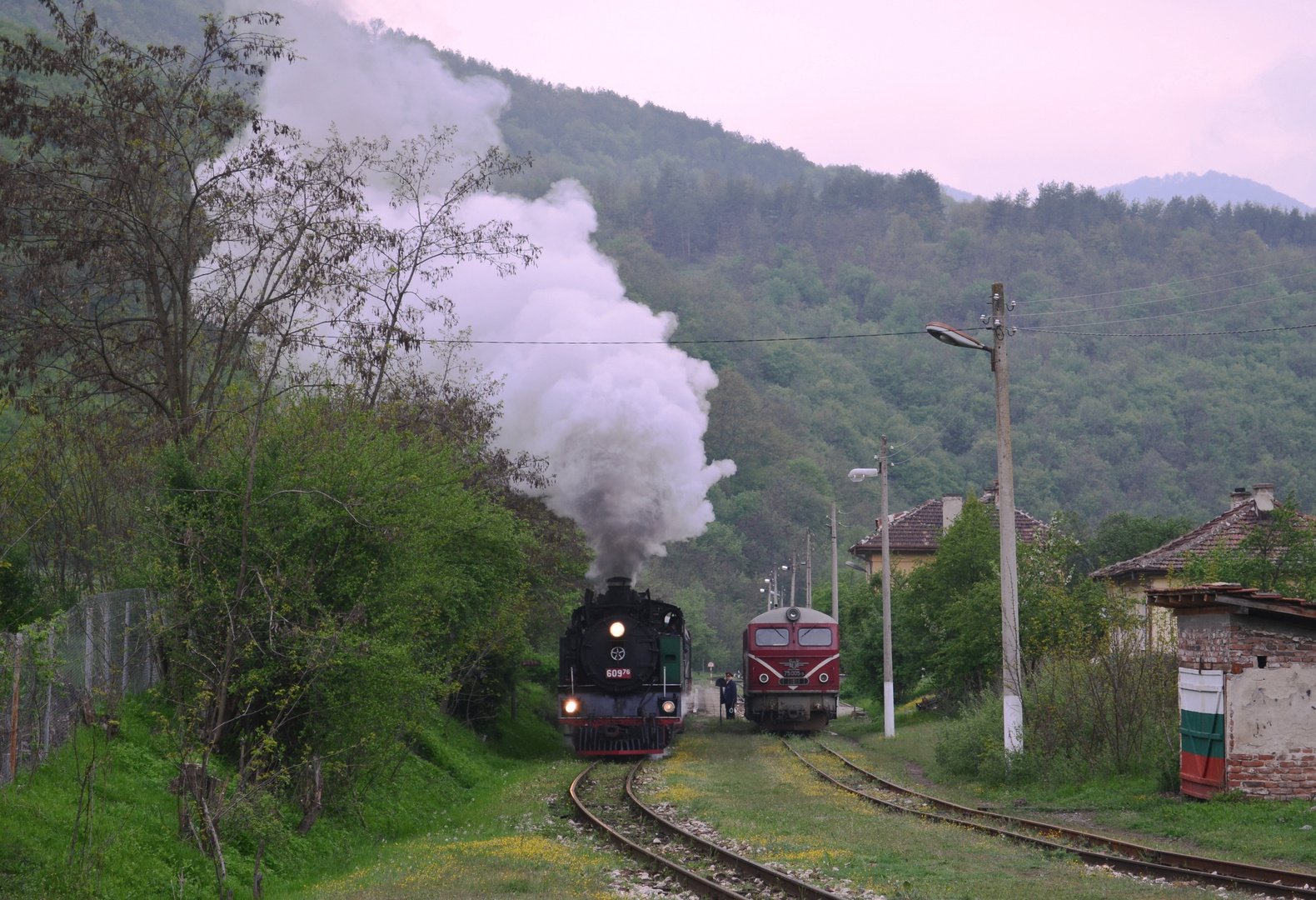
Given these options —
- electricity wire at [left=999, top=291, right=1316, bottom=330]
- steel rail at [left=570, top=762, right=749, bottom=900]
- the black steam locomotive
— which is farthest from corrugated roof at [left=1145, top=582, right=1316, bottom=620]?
electricity wire at [left=999, top=291, right=1316, bottom=330]

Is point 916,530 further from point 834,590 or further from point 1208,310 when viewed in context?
point 1208,310

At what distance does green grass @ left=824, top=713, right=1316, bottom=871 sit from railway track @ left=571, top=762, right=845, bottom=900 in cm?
449

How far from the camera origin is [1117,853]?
37.4ft

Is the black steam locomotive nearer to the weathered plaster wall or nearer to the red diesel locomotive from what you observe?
the red diesel locomotive

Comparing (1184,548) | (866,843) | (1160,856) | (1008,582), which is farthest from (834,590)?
(1160,856)

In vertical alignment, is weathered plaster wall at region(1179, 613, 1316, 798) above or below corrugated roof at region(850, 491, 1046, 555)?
below

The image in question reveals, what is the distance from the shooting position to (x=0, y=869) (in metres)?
8.95

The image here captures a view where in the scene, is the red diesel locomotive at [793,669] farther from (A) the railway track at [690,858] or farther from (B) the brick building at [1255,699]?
(B) the brick building at [1255,699]

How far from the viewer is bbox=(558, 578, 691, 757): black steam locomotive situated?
23188 millimetres

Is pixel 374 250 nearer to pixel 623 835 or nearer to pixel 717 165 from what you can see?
pixel 623 835

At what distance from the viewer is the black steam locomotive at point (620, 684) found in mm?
23188

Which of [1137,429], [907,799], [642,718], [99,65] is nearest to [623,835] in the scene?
[907,799]

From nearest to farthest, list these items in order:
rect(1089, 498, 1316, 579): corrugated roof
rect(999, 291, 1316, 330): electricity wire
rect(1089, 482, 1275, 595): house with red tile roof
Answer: rect(1089, 498, 1316, 579): corrugated roof, rect(1089, 482, 1275, 595): house with red tile roof, rect(999, 291, 1316, 330): electricity wire


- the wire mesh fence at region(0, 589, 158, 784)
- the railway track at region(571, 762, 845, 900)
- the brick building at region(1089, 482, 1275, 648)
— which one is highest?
the brick building at region(1089, 482, 1275, 648)
